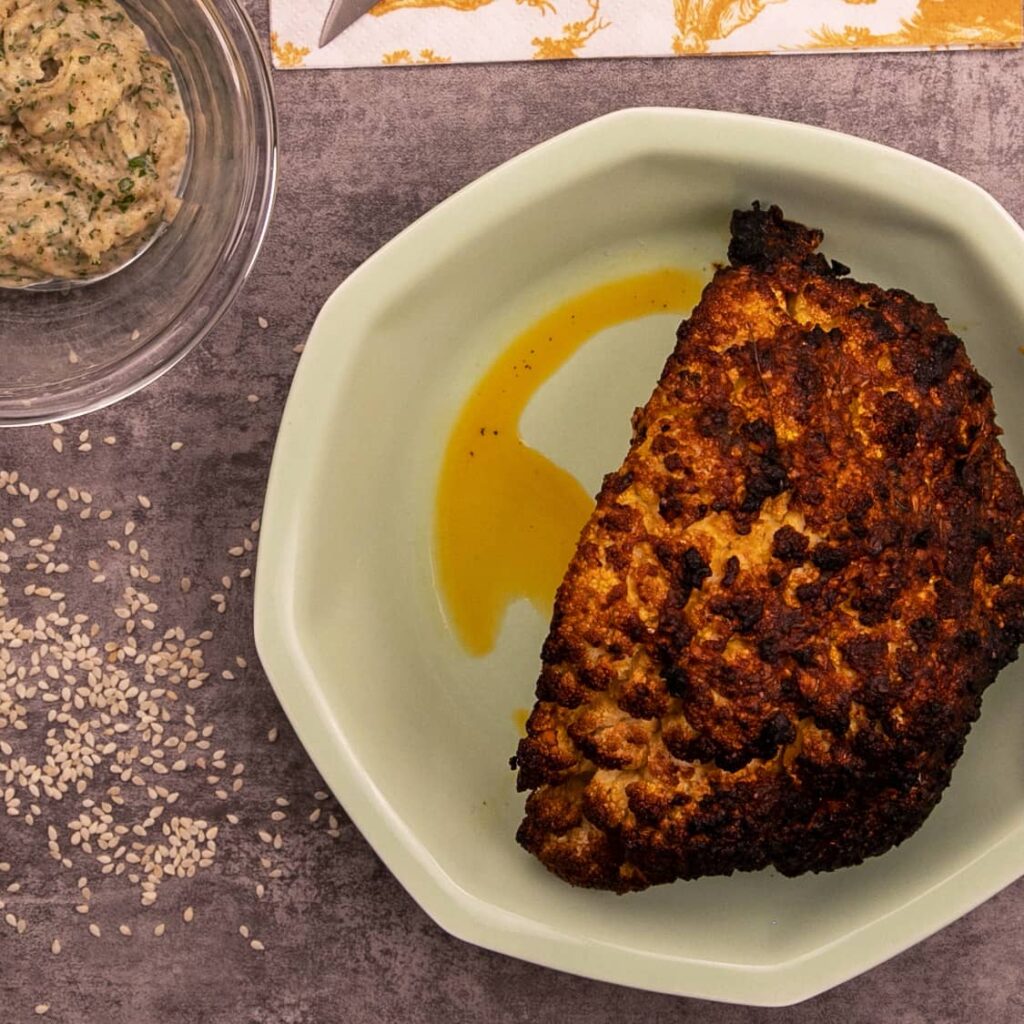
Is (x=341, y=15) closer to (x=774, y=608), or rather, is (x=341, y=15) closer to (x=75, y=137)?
(x=75, y=137)

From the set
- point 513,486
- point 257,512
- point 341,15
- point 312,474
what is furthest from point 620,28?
point 257,512

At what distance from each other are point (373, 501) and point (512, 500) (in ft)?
0.70

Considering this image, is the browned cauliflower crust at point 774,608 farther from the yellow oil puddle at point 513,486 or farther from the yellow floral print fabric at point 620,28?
the yellow floral print fabric at point 620,28

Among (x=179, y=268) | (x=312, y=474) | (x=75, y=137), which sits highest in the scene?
(x=75, y=137)

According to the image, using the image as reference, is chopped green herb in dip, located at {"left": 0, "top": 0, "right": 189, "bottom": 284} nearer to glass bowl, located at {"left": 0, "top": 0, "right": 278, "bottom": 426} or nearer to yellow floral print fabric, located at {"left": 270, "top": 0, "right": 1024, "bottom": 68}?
glass bowl, located at {"left": 0, "top": 0, "right": 278, "bottom": 426}

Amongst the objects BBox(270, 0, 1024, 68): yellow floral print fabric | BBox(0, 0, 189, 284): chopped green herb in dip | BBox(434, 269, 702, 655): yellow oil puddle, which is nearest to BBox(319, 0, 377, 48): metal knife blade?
BBox(270, 0, 1024, 68): yellow floral print fabric

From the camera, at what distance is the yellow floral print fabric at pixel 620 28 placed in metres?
1.65

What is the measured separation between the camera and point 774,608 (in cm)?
132

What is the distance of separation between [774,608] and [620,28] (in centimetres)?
92

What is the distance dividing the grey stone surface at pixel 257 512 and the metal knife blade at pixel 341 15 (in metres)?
0.06

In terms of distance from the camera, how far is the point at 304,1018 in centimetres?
176

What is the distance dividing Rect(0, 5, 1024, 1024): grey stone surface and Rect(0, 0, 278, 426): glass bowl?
0.49ft

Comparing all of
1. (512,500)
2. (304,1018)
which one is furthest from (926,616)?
(304,1018)

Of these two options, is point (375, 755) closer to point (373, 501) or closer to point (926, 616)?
point (373, 501)
